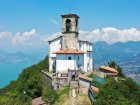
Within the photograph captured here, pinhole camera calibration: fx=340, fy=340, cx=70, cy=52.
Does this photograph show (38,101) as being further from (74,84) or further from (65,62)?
(65,62)

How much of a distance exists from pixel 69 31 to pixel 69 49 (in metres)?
4.03

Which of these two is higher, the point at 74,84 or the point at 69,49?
the point at 69,49

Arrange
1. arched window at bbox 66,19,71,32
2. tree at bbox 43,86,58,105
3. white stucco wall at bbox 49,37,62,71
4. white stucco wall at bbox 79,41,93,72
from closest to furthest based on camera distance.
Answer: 1. tree at bbox 43,86,58,105
2. arched window at bbox 66,19,71,32
3. white stucco wall at bbox 49,37,62,71
4. white stucco wall at bbox 79,41,93,72

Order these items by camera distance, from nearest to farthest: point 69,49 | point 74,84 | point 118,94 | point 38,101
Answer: point 118,94, point 38,101, point 74,84, point 69,49

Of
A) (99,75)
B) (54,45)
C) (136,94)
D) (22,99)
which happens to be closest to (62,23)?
(54,45)

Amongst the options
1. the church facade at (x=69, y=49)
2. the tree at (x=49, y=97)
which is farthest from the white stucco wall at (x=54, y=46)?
the tree at (x=49, y=97)

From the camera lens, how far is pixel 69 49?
68438 millimetres

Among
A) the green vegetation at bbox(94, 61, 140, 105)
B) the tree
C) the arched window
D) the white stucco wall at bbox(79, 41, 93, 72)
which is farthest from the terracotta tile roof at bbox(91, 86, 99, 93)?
the arched window

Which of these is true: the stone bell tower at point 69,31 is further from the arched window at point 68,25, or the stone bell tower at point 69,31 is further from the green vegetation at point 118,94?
the green vegetation at point 118,94

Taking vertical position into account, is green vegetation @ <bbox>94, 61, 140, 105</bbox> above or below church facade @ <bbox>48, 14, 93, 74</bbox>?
below

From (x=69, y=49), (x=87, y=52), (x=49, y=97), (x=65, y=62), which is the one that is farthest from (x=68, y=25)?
(x=49, y=97)

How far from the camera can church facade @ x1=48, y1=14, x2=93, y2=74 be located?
65.0 m

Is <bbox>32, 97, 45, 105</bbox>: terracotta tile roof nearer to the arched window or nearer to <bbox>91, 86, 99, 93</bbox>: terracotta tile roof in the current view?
<bbox>91, 86, 99, 93</bbox>: terracotta tile roof

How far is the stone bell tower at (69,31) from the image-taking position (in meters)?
69.7
